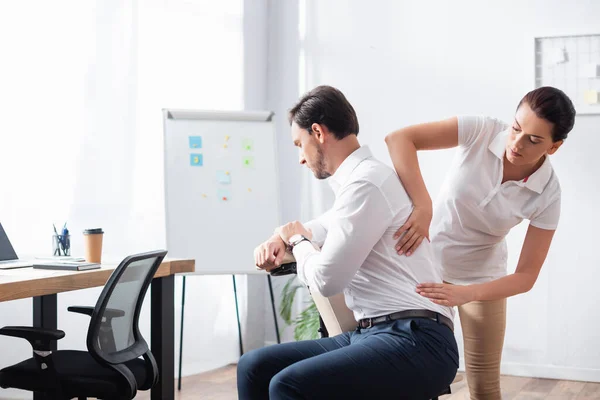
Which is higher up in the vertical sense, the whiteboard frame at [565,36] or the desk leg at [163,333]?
the whiteboard frame at [565,36]

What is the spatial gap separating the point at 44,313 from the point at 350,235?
168 cm

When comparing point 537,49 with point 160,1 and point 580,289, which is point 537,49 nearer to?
point 580,289

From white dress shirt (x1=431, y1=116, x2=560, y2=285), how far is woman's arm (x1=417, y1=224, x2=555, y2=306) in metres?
0.05

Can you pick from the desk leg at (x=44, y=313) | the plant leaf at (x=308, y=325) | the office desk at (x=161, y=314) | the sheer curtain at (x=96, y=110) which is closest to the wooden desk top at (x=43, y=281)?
the office desk at (x=161, y=314)

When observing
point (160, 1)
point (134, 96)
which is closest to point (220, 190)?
point (134, 96)

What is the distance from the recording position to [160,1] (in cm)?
381

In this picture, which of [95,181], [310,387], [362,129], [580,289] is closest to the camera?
[310,387]

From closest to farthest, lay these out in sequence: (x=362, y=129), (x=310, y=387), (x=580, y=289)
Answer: (x=310, y=387) < (x=580, y=289) < (x=362, y=129)

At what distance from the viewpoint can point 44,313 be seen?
9.39 feet

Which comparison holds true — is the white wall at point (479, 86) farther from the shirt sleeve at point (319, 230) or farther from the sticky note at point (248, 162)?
the shirt sleeve at point (319, 230)

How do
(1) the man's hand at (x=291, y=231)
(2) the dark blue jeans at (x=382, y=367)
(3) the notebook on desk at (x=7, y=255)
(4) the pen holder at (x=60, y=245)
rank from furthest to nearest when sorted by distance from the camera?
(4) the pen holder at (x=60, y=245) → (3) the notebook on desk at (x=7, y=255) → (1) the man's hand at (x=291, y=231) → (2) the dark blue jeans at (x=382, y=367)

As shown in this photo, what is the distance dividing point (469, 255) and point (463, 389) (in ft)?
5.67

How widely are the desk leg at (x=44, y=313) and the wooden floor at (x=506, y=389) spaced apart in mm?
710

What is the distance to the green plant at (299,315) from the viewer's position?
4.12 metres
